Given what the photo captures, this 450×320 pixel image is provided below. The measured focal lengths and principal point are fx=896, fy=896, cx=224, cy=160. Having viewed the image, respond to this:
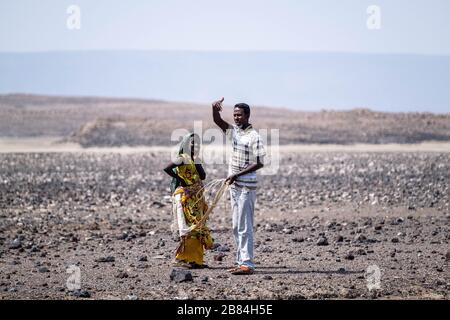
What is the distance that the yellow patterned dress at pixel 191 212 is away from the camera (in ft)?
35.9

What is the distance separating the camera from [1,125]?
240 ft

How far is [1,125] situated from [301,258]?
64.7 m

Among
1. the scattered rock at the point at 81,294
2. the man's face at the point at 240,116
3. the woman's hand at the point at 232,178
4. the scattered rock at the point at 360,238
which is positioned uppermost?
the man's face at the point at 240,116

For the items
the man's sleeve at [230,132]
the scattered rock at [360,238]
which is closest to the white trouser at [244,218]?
the man's sleeve at [230,132]

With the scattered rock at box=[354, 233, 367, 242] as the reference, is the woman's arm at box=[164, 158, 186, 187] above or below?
above

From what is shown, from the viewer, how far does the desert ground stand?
31.9 feet

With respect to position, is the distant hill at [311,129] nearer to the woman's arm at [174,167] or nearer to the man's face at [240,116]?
the woman's arm at [174,167]

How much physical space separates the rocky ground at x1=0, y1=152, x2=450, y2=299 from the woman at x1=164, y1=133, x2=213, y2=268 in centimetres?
31

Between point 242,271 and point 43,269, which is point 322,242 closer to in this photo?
point 242,271

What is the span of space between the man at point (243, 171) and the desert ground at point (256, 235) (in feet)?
1.23

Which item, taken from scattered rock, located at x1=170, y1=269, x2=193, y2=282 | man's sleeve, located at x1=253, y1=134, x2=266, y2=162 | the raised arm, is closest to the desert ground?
scattered rock, located at x1=170, y1=269, x2=193, y2=282

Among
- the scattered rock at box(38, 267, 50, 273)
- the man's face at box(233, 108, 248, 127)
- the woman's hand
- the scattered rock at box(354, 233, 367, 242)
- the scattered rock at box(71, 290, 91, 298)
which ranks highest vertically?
the man's face at box(233, 108, 248, 127)

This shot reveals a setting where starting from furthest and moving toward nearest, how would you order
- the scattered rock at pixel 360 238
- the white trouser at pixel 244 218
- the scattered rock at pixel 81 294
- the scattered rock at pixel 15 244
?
the scattered rock at pixel 360 238, the scattered rock at pixel 15 244, the white trouser at pixel 244 218, the scattered rock at pixel 81 294

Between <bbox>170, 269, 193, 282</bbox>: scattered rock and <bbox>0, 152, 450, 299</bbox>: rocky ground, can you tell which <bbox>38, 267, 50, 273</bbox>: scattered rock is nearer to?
<bbox>0, 152, 450, 299</bbox>: rocky ground
